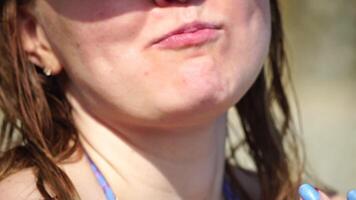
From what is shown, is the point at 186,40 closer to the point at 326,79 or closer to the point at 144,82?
the point at 144,82

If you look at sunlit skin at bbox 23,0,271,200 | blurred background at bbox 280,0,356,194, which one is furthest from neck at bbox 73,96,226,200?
blurred background at bbox 280,0,356,194

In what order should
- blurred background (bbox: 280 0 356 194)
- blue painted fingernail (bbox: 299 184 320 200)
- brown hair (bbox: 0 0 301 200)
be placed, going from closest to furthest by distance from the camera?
blue painted fingernail (bbox: 299 184 320 200)
brown hair (bbox: 0 0 301 200)
blurred background (bbox: 280 0 356 194)

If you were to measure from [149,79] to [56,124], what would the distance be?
33cm

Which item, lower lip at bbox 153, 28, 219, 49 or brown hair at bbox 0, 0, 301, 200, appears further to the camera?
brown hair at bbox 0, 0, 301, 200

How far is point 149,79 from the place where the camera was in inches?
71.4

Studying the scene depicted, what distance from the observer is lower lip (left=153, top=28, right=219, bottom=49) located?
5.92ft

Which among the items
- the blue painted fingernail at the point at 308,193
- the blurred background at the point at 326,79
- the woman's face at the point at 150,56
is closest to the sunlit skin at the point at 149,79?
the woman's face at the point at 150,56

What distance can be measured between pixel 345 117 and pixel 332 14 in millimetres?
1203

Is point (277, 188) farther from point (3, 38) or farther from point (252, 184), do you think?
point (3, 38)

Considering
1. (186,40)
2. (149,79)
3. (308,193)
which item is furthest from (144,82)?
(308,193)

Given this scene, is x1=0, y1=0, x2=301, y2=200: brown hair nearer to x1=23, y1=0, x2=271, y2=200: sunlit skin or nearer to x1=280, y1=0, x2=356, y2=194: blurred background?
x1=23, y1=0, x2=271, y2=200: sunlit skin

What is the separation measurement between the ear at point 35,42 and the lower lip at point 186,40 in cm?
30

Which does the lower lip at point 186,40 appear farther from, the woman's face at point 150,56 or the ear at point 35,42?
the ear at point 35,42

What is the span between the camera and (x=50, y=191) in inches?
72.7
